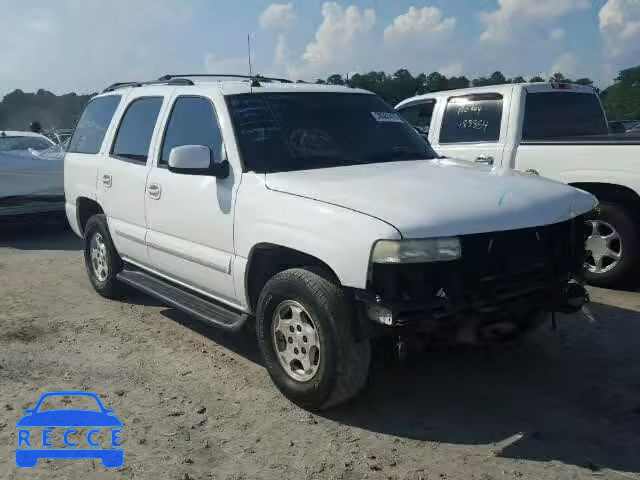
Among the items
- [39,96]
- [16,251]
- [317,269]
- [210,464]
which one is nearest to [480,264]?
[317,269]

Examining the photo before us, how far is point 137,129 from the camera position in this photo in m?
5.66

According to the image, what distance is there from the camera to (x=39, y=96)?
42750 mm

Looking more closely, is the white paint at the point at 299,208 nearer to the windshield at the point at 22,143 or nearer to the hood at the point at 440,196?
the hood at the point at 440,196

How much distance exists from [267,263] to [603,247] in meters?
3.62

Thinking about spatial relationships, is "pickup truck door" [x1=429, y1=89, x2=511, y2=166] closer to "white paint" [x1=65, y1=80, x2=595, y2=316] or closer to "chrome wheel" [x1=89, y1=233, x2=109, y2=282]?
"white paint" [x1=65, y1=80, x2=595, y2=316]

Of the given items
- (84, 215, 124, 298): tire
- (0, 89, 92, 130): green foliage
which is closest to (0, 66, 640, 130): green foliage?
(0, 89, 92, 130): green foliage

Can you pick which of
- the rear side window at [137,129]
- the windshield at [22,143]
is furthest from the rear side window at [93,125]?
the windshield at [22,143]

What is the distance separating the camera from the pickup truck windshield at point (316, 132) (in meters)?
4.36

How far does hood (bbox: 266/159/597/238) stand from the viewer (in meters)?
3.40

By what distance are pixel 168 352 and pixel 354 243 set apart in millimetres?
2196

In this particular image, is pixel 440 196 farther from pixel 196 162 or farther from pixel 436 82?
pixel 436 82

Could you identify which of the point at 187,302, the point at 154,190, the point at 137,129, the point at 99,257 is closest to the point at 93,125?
the point at 137,129

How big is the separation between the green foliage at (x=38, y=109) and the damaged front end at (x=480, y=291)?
35765 millimetres

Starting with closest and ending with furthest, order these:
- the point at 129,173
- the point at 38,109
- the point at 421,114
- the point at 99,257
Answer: the point at 129,173 → the point at 99,257 → the point at 421,114 → the point at 38,109
